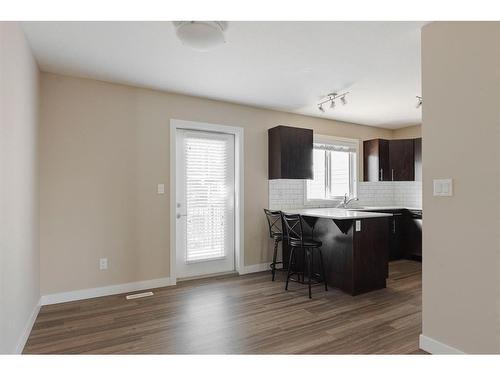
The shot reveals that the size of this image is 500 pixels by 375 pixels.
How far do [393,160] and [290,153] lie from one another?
234 centimetres

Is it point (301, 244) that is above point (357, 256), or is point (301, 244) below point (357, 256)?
above

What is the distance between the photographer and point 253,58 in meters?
2.88

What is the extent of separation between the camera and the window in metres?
5.17

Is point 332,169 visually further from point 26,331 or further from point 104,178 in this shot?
point 26,331

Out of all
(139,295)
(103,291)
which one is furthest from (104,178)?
(139,295)

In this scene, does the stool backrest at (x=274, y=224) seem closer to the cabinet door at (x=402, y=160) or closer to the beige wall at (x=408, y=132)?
the cabinet door at (x=402, y=160)

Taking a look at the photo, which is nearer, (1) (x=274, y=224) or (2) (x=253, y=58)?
(2) (x=253, y=58)

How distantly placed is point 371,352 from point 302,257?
2026 millimetres

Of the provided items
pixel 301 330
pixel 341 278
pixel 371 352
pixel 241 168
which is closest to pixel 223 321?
pixel 301 330

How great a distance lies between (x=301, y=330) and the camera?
2.55 meters

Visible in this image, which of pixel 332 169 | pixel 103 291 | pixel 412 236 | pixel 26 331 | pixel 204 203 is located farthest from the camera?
A: pixel 332 169

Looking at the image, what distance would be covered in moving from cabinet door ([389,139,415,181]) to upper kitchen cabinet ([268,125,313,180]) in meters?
1.92

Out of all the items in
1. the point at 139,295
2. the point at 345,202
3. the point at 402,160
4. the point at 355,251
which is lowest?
the point at 139,295

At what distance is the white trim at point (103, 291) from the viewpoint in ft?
10.5
